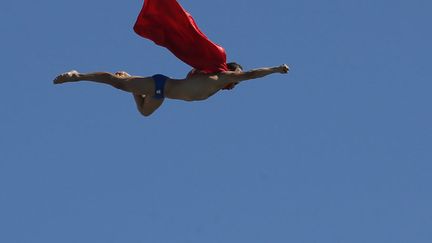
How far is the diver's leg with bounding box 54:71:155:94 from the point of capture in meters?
33.2

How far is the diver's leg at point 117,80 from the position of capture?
109 ft

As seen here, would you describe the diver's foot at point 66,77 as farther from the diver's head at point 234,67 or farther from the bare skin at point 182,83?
the diver's head at point 234,67

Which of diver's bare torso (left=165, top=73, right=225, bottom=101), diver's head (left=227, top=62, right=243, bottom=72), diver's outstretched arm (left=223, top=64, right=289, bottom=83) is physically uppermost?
diver's head (left=227, top=62, right=243, bottom=72)

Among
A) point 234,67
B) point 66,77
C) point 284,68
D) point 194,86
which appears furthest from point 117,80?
point 284,68

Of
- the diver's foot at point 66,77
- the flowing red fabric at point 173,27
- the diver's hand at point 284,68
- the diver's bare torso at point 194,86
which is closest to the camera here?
the diver's hand at point 284,68

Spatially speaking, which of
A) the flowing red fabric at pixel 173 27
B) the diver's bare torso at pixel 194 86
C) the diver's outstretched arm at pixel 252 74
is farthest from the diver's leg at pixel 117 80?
the diver's outstretched arm at pixel 252 74

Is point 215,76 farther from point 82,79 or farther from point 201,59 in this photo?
point 82,79

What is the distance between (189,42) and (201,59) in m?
0.47

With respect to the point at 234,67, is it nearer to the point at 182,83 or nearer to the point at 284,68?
the point at 182,83

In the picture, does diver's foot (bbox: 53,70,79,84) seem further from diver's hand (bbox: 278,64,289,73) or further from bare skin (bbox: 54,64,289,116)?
diver's hand (bbox: 278,64,289,73)

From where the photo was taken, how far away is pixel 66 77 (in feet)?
109

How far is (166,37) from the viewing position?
3469 centimetres

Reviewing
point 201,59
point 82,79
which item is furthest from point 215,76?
point 82,79

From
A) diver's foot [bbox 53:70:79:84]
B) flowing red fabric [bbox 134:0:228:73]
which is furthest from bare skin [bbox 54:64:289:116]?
flowing red fabric [bbox 134:0:228:73]
